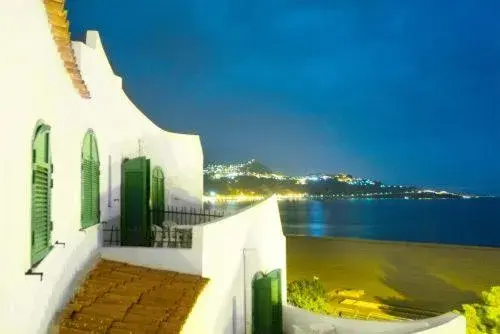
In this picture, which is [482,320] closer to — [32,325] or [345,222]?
[32,325]

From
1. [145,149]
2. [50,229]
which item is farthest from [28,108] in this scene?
[145,149]

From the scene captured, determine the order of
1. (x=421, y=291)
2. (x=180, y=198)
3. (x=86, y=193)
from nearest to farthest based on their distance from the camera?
(x=86, y=193), (x=180, y=198), (x=421, y=291)

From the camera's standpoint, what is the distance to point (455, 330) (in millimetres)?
7418

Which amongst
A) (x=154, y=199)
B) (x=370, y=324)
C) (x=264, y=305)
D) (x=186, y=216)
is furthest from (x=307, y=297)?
(x=154, y=199)

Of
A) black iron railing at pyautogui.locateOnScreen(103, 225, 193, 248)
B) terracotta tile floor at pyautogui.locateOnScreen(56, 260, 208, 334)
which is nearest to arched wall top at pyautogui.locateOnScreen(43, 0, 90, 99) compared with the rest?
terracotta tile floor at pyautogui.locateOnScreen(56, 260, 208, 334)

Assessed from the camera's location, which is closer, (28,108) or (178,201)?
(28,108)

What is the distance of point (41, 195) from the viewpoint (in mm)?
4375

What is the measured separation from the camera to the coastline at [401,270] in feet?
69.5

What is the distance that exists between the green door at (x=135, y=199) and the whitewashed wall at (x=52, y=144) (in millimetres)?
182

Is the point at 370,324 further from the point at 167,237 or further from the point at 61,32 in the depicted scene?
the point at 61,32

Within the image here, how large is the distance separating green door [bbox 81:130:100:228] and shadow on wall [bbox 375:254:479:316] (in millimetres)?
11843

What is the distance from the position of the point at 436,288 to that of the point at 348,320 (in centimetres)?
1716

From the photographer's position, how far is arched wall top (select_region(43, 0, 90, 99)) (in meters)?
4.39

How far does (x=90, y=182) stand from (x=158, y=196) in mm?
3699
